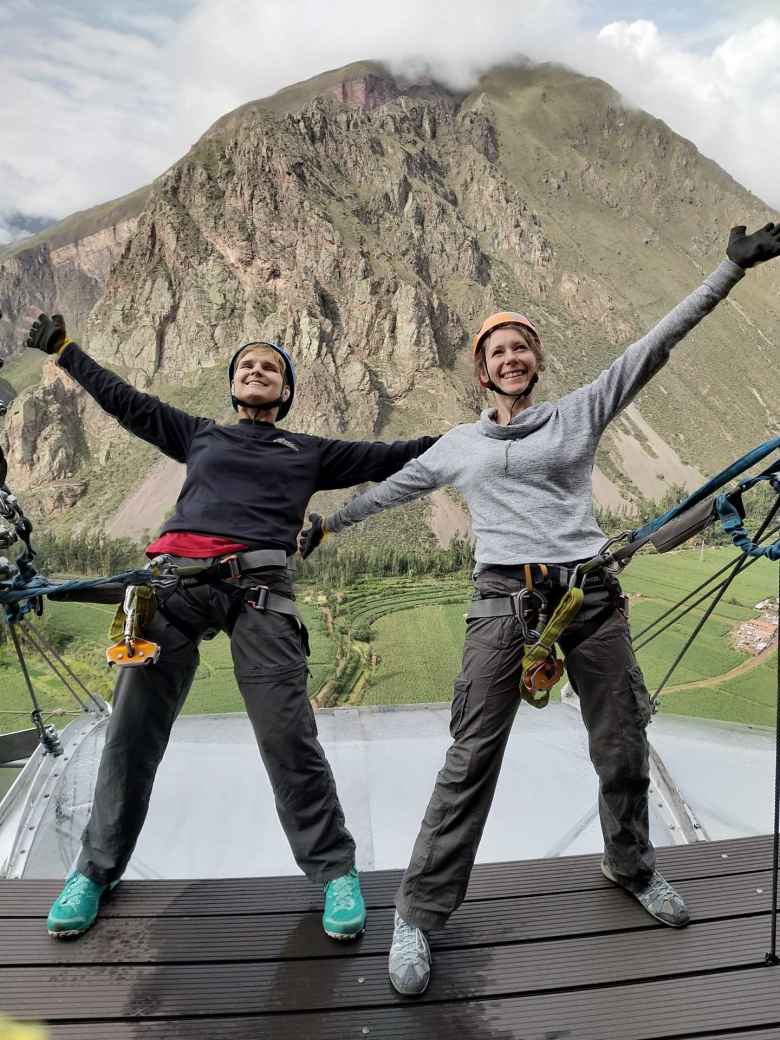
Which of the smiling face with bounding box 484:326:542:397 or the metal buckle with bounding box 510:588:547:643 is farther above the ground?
the smiling face with bounding box 484:326:542:397

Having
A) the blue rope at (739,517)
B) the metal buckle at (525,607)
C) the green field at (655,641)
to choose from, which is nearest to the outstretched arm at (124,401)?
the metal buckle at (525,607)

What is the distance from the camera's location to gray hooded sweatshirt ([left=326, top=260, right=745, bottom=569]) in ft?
8.92

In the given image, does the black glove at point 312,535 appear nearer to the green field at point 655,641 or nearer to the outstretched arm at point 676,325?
the outstretched arm at point 676,325

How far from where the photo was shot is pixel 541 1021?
2316mm

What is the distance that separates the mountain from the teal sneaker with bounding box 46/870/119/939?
84172 mm

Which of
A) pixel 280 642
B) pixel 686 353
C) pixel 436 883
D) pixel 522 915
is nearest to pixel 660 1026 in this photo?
pixel 522 915

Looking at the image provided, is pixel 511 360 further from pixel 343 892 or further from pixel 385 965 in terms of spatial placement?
pixel 385 965

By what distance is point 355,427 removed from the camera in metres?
100

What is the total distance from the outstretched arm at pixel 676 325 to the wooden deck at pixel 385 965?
80.1 inches

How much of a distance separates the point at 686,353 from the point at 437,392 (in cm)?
5266

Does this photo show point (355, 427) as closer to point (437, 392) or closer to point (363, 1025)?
point (437, 392)

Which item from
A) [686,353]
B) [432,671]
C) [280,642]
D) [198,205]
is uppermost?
[198,205]


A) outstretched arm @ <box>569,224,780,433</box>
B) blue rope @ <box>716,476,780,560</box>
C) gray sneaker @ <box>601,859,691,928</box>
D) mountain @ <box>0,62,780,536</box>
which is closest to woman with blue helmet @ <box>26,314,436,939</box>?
gray sneaker @ <box>601,859,691,928</box>

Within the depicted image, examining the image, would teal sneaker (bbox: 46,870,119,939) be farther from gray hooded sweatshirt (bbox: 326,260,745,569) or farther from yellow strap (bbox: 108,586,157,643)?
gray hooded sweatshirt (bbox: 326,260,745,569)
